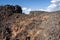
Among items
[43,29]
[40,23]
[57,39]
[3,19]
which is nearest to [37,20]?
[40,23]

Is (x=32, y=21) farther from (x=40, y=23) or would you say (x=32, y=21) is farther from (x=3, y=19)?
(x=3, y=19)

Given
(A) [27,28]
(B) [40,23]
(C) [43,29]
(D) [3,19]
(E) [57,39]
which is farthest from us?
(D) [3,19]

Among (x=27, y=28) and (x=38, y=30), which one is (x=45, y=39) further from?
(x=27, y=28)

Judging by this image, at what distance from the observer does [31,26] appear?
3095 cm

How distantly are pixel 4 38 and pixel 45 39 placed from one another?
12417mm

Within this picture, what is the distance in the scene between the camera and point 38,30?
1096 inches

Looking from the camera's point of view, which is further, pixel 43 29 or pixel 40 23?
pixel 40 23

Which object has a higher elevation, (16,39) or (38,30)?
(38,30)

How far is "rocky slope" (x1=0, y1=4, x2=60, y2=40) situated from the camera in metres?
25.6

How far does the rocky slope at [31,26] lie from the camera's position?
84.1ft

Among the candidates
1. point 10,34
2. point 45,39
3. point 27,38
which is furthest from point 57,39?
point 10,34

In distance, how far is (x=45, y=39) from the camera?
25.4 m

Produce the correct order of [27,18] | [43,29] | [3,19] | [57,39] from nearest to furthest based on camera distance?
[57,39], [43,29], [27,18], [3,19]

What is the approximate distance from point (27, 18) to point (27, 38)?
5883 millimetres
